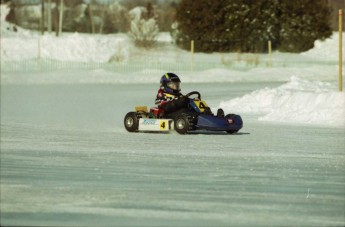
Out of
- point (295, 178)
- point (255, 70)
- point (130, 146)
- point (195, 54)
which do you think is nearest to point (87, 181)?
point (295, 178)

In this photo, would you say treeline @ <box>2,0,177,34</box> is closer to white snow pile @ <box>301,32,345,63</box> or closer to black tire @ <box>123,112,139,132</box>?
white snow pile @ <box>301,32,345,63</box>

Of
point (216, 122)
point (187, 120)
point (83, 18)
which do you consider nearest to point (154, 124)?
point (187, 120)

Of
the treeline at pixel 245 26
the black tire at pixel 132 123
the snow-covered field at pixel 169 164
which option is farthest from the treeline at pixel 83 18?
the black tire at pixel 132 123

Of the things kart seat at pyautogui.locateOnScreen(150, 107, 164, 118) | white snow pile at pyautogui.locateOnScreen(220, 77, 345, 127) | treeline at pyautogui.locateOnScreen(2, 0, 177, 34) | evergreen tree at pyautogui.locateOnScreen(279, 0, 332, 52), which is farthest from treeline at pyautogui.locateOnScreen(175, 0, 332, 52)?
kart seat at pyautogui.locateOnScreen(150, 107, 164, 118)

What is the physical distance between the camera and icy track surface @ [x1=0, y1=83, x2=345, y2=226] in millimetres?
8898

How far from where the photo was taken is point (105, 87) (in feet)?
119

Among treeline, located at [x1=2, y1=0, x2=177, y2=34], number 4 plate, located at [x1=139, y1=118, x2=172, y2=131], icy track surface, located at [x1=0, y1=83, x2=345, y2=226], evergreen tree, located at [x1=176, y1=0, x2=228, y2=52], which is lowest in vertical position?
icy track surface, located at [x1=0, y1=83, x2=345, y2=226]

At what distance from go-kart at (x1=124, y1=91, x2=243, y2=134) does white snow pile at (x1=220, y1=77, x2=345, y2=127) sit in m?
2.51

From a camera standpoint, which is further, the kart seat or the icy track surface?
→ the kart seat

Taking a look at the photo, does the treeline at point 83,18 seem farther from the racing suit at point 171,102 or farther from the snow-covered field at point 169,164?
the racing suit at point 171,102

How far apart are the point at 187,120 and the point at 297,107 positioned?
429 cm

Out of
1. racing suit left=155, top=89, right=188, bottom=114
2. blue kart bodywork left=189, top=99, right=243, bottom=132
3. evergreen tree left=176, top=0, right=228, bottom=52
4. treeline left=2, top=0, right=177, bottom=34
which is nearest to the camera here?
blue kart bodywork left=189, top=99, right=243, bottom=132

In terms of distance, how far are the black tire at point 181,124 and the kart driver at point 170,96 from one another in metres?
0.34

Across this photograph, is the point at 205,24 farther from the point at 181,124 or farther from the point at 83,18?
the point at 181,124
